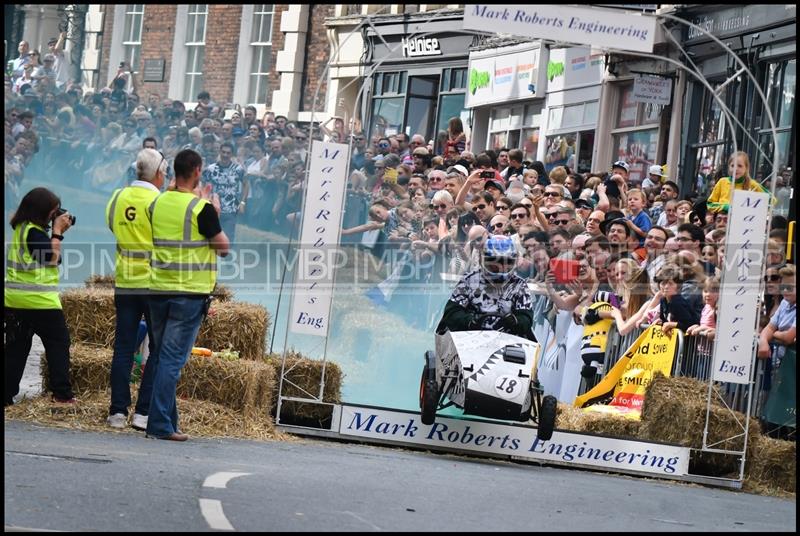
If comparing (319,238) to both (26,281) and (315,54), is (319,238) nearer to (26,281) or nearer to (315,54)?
(26,281)

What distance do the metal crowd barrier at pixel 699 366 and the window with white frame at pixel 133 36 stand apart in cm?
1911

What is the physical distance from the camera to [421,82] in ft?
114

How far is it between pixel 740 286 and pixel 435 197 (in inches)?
306

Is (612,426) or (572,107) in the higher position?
(572,107)

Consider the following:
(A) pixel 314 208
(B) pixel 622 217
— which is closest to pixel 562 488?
(A) pixel 314 208

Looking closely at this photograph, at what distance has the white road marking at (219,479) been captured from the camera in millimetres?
9658

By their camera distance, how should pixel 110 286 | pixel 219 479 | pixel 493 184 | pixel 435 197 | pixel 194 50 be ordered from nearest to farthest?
1. pixel 219 479
2. pixel 110 286
3. pixel 493 184
4. pixel 435 197
5. pixel 194 50

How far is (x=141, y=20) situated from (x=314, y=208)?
21731 millimetres

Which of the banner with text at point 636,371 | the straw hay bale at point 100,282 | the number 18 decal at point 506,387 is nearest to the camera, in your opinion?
the number 18 decal at point 506,387

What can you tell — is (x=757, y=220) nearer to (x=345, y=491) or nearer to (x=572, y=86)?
(x=345, y=491)

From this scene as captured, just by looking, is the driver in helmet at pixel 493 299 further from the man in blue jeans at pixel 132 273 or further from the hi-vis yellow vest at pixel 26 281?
the hi-vis yellow vest at pixel 26 281

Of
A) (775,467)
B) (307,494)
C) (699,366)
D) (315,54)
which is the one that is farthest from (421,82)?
(307,494)

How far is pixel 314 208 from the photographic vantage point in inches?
595

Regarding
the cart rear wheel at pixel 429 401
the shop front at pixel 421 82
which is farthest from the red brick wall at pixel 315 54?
the cart rear wheel at pixel 429 401
